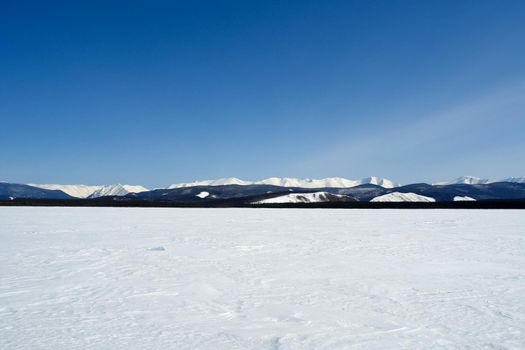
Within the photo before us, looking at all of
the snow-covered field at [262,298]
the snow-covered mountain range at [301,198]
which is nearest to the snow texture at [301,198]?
the snow-covered mountain range at [301,198]

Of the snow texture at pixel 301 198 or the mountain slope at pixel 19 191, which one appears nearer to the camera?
the snow texture at pixel 301 198

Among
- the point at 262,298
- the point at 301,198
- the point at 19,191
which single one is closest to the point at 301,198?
the point at 301,198

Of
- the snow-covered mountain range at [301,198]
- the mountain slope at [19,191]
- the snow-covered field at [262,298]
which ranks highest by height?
the mountain slope at [19,191]

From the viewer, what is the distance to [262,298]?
4.24 meters

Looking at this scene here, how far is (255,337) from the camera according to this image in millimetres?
3078

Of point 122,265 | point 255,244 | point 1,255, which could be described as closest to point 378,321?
point 122,265

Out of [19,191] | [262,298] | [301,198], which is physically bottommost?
[262,298]

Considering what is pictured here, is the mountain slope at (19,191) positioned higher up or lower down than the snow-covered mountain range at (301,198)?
higher up

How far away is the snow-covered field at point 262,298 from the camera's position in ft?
9.98

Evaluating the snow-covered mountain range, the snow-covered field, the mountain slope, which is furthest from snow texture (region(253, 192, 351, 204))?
the mountain slope

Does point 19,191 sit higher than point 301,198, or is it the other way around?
point 19,191

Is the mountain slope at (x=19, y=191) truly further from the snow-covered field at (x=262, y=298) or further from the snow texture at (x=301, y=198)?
the snow-covered field at (x=262, y=298)

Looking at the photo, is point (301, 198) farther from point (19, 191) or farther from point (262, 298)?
point (19, 191)

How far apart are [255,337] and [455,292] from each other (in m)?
2.73
